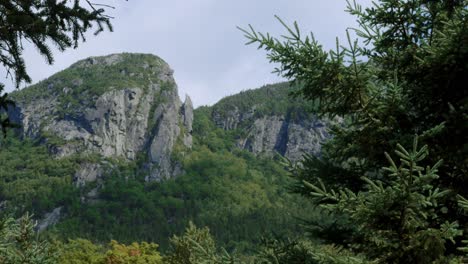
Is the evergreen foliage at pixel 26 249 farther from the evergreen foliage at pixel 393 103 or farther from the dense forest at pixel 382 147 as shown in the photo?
the evergreen foliage at pixel 393 103

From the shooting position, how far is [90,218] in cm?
18012

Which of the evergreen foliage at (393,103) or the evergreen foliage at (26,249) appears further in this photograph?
the evergreen foliage at (26,249)

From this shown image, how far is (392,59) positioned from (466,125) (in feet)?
6.20

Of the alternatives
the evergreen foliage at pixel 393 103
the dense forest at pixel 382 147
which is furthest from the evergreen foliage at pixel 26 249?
the evergreen foliage at pixel 393 103

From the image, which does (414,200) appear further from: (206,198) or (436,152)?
(206,198)

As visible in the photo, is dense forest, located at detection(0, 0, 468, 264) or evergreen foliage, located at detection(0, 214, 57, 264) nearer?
dense forest, located at detection(0, 0, 468, 264)

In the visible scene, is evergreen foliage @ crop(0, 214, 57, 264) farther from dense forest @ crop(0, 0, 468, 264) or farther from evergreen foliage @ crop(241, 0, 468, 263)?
evergreen foliage @ crop(241, 0, 468, 263)

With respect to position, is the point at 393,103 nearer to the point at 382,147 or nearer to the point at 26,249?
the point at 382,147

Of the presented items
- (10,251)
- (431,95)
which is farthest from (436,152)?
(10,251)

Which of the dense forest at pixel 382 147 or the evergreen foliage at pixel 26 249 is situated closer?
the dense forest at pixel 382 147

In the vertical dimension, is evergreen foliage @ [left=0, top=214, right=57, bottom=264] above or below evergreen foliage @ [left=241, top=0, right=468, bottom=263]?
below

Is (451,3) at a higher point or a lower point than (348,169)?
higher

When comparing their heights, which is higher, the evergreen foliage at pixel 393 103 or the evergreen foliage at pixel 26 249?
the evergreen foliage at pixel 393 103

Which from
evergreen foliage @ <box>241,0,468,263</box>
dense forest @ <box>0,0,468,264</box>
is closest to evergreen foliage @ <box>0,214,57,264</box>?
dense forest @ <box>0,0,468,264</box>
